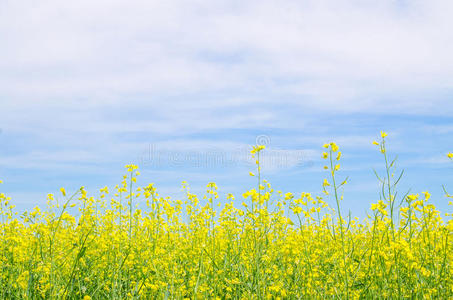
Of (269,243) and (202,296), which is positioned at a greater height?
(269,243)

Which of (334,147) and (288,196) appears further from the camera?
(288,196)

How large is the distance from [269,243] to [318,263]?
0.78m

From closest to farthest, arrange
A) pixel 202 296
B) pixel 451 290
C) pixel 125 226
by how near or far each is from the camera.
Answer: pixel 202 296 → pixel 451 290 → pixel 125 226

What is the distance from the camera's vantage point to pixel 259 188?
3.45 m

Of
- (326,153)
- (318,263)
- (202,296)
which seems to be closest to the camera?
(326,153)

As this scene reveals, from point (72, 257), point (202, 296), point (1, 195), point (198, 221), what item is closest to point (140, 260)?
point (72, 257)

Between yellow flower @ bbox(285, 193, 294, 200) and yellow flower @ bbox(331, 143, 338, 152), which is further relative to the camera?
yellow flower @ bbox(285, 193, 294, 200)

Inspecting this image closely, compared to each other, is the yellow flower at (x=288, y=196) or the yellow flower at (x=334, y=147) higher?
the yellow flower at (x=334, y=147)

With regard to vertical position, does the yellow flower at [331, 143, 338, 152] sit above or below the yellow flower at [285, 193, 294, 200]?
above

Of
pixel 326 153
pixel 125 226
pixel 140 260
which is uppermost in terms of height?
pixel 326 153

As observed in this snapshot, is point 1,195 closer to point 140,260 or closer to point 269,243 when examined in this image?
point 140,260

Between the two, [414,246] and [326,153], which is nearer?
[326,153]

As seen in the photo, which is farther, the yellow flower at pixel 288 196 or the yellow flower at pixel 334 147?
the yellow flower at pixel 288 196

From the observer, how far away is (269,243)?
169 inches
